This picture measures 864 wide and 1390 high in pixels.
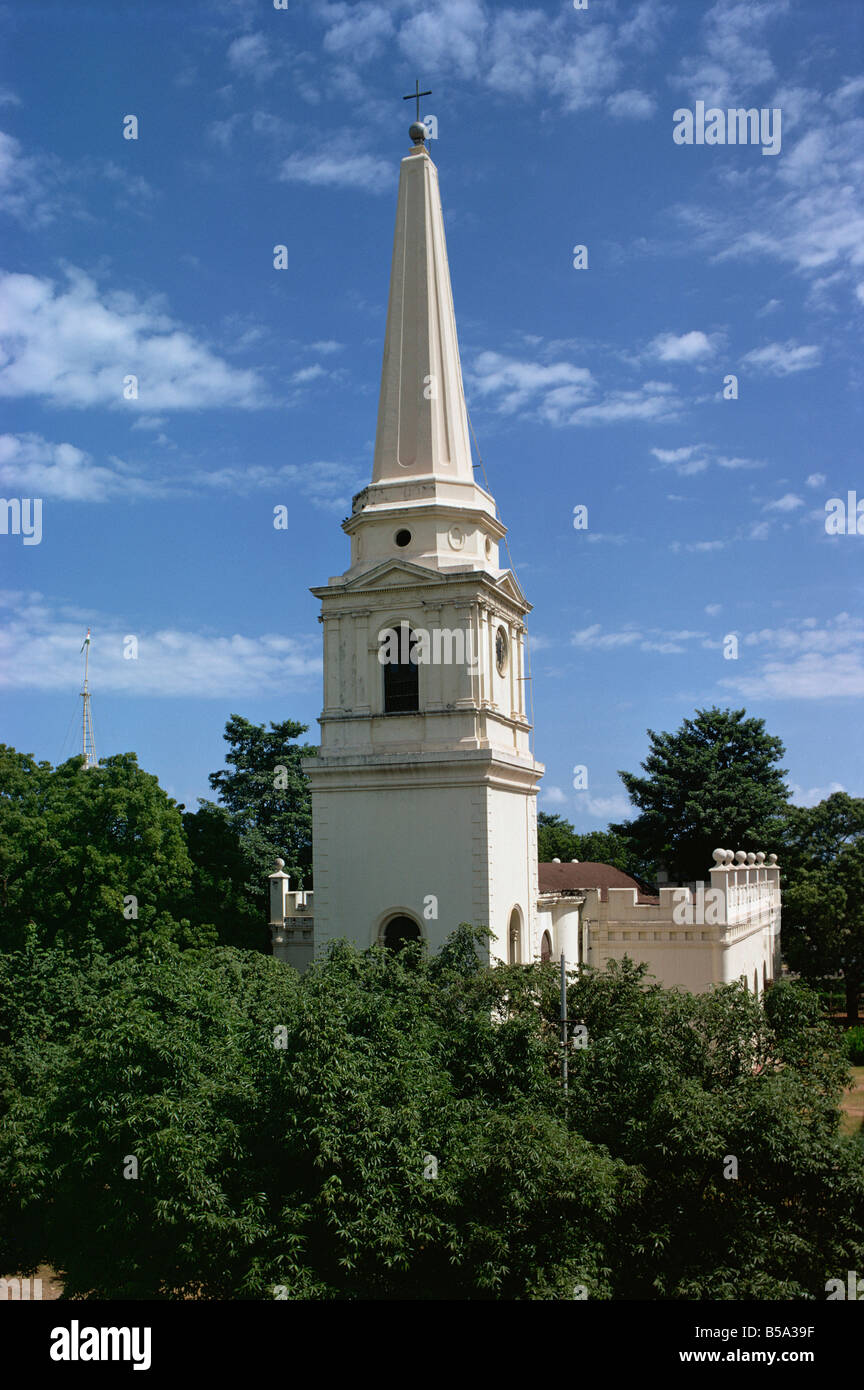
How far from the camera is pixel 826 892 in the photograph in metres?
54.0

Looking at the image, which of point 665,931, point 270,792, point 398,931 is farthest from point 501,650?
point 270,792

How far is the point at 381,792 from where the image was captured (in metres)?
28.6

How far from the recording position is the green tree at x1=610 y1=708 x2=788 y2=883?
2308 inches

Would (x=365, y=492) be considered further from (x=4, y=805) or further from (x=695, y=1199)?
(x=695, y=1199)

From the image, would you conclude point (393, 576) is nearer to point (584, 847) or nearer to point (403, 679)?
point (403, 679)

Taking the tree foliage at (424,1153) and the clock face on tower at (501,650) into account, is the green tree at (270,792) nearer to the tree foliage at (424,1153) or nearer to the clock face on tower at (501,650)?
the clock face on tower at (501,650)

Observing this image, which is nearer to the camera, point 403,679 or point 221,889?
point 403,679

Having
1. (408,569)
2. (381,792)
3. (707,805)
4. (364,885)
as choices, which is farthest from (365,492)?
(707,805)

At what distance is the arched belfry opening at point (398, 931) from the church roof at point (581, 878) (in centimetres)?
1153

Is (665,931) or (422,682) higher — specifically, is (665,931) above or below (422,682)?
below

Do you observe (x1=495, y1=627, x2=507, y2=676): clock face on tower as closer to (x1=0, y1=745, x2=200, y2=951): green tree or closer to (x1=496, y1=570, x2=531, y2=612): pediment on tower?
(x1=496, y1=570, x2=531, y2=612): pediment on tower

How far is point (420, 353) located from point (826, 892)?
3586 cm

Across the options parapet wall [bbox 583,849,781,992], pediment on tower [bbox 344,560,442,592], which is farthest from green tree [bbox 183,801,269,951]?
pediment on tower [bbox 344,560,442,592]

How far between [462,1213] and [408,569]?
1667cm
